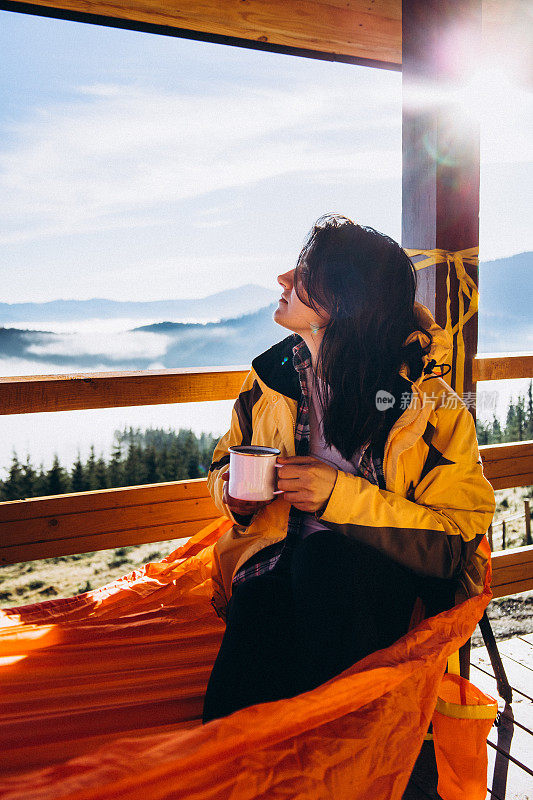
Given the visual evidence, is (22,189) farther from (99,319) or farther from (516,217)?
(516,217)

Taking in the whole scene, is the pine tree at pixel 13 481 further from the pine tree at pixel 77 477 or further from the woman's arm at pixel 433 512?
the woman's arm at pixel 433 512

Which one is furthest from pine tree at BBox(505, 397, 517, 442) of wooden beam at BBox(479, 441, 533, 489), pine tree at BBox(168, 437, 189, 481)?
pine tree at BBox(168, 437, 189, 481)

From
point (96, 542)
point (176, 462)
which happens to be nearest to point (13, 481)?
point (176, 462)

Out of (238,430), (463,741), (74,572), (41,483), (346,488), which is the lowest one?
(74,572)

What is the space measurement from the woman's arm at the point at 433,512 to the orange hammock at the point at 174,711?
0.40 feet

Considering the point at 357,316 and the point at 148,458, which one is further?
the point at 148,458

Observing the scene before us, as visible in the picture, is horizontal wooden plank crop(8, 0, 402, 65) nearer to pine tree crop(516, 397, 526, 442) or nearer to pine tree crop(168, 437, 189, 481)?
pine tree crop(516, 397, 526, 442)

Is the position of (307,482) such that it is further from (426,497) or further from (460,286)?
(460,286)

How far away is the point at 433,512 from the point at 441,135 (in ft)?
3.77

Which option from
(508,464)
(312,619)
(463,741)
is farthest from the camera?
(508,464)

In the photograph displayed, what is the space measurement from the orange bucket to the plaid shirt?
54cm

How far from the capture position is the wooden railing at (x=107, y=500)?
5.57 ft

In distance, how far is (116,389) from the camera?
5.80 feet

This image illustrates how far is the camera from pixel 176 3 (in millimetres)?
1754
